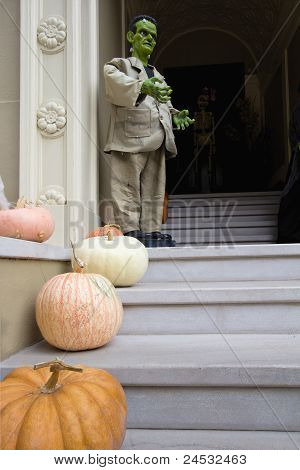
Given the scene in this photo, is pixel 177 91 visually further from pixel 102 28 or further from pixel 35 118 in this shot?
pixel 35 118

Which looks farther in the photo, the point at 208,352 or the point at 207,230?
the point at 207,230

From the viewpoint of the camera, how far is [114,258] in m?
1.46

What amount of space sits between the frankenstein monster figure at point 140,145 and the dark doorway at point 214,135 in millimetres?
3730

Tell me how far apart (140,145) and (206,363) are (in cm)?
149

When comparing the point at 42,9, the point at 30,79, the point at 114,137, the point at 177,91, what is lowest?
the point at 114,137

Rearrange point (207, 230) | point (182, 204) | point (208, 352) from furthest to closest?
point (182, 204) < point (207, 230) < point (208, 352)

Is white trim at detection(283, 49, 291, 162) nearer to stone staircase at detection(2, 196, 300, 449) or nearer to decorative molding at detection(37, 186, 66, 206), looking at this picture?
decorative molding at detection(37, 186, 66, 206)

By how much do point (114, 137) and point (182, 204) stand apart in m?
2.47

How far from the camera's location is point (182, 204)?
463 centimetres

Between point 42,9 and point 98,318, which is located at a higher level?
point 42,9

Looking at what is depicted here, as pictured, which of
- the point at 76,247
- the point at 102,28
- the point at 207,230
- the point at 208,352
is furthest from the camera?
the point at 207,230

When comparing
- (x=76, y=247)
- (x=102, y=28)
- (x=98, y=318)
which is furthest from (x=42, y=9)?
(x=98, y=318)

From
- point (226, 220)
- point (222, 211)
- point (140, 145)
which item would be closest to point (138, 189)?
point (140, 145)

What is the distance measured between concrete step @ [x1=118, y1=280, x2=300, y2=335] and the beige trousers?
3.06ft
